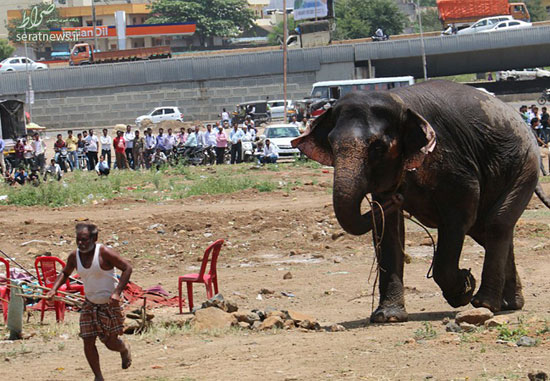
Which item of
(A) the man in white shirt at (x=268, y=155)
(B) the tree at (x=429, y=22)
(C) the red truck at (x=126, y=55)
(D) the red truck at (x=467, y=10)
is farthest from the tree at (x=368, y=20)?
(A) the man in white shirt at (x=268, y=155)

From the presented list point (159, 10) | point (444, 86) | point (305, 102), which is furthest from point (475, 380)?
point (159, 10)

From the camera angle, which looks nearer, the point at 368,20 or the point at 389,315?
the point at 389,315

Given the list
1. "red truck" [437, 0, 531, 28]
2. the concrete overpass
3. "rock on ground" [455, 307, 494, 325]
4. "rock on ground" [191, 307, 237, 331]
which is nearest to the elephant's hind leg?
"rock on ground" [455, 307, 494, 325]

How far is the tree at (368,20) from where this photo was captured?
90312 mm

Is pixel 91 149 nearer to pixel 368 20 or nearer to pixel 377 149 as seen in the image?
pixel 377 149

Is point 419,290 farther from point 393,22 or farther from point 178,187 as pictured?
point 393,22

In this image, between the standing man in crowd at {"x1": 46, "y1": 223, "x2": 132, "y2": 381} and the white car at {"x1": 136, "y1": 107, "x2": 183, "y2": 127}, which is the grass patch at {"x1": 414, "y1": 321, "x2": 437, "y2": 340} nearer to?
the standing man in crowd at {"x1": 46, "y1": 223, "x2": 132, "y2": 381}

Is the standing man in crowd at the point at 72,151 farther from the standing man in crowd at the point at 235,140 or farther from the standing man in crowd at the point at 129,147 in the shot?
the standing man in crowd at the point at 235,140

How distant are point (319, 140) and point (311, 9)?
195ft

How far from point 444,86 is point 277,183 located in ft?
48.9

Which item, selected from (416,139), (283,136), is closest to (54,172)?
(283,136)

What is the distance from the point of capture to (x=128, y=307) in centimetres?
1129

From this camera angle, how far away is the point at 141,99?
5709cm

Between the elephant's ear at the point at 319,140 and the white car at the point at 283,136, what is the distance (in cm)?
2317
